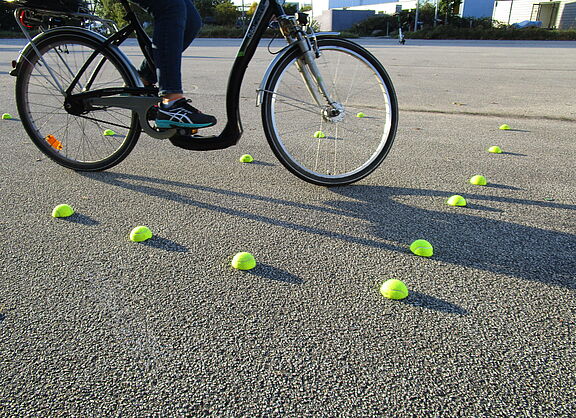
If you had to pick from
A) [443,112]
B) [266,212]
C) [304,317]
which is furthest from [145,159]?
[443,112]

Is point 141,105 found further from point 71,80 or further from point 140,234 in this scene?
point 140,234

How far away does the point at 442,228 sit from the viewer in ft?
9.16

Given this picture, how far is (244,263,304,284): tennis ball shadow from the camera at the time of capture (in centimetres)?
224

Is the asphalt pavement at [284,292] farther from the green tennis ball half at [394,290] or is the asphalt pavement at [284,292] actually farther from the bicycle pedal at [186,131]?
the bicycle pedal at [186,131]

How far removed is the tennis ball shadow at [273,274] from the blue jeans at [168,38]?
59.1 inches

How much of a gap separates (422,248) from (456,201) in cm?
82

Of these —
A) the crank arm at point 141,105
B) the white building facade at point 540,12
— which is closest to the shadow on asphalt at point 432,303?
the crank arm at point 141,105

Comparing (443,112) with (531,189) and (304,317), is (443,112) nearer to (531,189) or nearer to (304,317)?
(531,189)

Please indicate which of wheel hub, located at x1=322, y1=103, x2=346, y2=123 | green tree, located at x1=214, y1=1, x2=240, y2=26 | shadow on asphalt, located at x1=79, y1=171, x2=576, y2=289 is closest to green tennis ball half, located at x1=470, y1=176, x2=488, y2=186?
shadow on asphalt, located at x1=79, y1=171, x2=576, y2=289

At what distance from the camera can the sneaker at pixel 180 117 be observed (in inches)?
126

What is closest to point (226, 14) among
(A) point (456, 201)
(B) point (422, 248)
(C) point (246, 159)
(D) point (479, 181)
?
(C) point (246, 159)

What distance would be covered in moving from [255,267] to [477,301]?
3.45 feet

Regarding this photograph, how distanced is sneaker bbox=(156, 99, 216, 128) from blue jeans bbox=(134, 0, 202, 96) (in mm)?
101

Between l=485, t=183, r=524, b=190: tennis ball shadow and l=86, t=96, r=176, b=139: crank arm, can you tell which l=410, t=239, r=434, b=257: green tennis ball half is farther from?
l=86, t=96, r=176, b=139: crank arm
